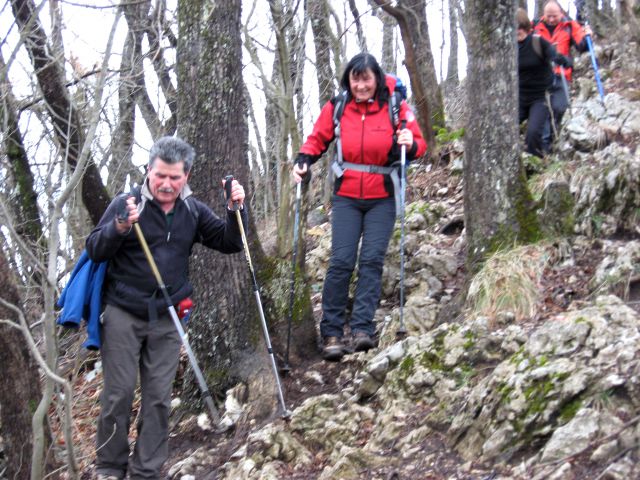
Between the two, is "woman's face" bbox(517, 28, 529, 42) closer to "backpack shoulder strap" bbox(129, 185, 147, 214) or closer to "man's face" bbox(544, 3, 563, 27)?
"man's face" bbox(544, 3, 563, 27)

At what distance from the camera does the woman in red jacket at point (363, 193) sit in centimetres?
677

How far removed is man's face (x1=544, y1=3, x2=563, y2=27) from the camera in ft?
37.9

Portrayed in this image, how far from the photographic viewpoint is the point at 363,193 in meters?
6.82

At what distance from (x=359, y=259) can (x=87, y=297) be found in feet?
8.21

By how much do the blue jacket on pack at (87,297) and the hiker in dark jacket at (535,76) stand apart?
618 cm

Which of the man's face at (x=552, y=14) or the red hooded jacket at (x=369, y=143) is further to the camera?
the man's face at (x=552, y=14)

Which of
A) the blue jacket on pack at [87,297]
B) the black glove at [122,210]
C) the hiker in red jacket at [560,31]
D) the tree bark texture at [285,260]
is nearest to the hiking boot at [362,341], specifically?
the tree bark texture at [285,260]

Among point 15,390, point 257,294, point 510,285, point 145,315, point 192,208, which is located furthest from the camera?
point 510,285

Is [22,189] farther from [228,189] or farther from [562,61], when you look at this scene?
[562,61]

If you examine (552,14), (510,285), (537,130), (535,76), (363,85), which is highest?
(552,14)

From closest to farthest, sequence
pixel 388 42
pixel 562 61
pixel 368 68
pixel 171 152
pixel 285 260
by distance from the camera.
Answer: pixel 171 152
pixel 368 68
pixel 285 260
pixel 562 61
pixel 388 42

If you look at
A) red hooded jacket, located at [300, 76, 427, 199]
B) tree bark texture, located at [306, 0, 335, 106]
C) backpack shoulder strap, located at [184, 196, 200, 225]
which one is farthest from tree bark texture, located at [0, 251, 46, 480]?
tree bark texture, located at [306, 0, 335, 106]

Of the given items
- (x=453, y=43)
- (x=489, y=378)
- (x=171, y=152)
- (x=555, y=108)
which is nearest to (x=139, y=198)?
(x=171, y=152)

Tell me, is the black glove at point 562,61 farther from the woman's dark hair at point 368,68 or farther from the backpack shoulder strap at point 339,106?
the backpack shoulder strap at point 339,106
